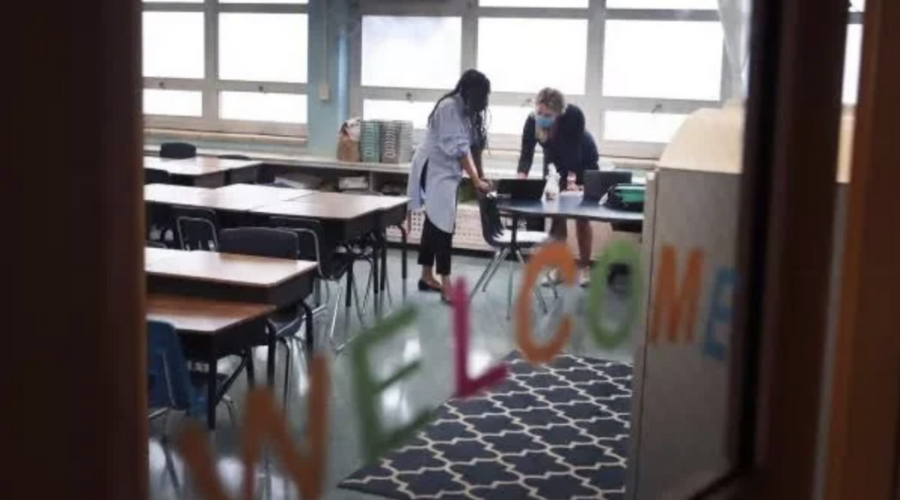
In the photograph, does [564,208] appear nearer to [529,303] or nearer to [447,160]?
[447,160]

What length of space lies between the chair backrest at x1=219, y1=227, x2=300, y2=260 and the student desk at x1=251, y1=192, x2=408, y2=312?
2.49ft

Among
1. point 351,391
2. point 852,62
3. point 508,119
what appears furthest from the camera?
point 508,119

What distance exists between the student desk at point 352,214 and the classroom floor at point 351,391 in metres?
2.90

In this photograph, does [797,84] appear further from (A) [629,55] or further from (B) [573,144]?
(A) [629,55]

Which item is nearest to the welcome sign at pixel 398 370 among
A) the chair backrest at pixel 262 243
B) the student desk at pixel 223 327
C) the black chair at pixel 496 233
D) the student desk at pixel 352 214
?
the student desk at pixel 223 327

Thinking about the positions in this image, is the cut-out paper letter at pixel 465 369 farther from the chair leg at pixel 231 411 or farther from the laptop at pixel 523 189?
the laptop at pixel 523 189

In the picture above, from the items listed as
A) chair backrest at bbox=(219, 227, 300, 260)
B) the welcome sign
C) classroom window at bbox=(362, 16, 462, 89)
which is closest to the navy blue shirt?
classroom window at bbox=(362, 16, 462, 89)

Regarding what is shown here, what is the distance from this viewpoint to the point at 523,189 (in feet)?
19.0

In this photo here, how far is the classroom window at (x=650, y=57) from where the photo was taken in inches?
261

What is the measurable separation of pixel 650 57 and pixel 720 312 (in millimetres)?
5741

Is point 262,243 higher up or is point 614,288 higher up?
point 614,288

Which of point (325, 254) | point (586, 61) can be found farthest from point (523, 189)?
point (586, 61)

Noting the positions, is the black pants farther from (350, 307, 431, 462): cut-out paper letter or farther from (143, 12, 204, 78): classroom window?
(143, 12, 204, 78): classroom window

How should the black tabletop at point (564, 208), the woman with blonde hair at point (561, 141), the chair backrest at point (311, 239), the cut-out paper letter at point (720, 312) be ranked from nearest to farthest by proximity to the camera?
1. the cut-out paper letter at point (720, 312)
2. the chair backrest at point (311, 239)
3. the black tabletop at point (564, 208)
4. the woman with blonde hair at point (561, 141)
